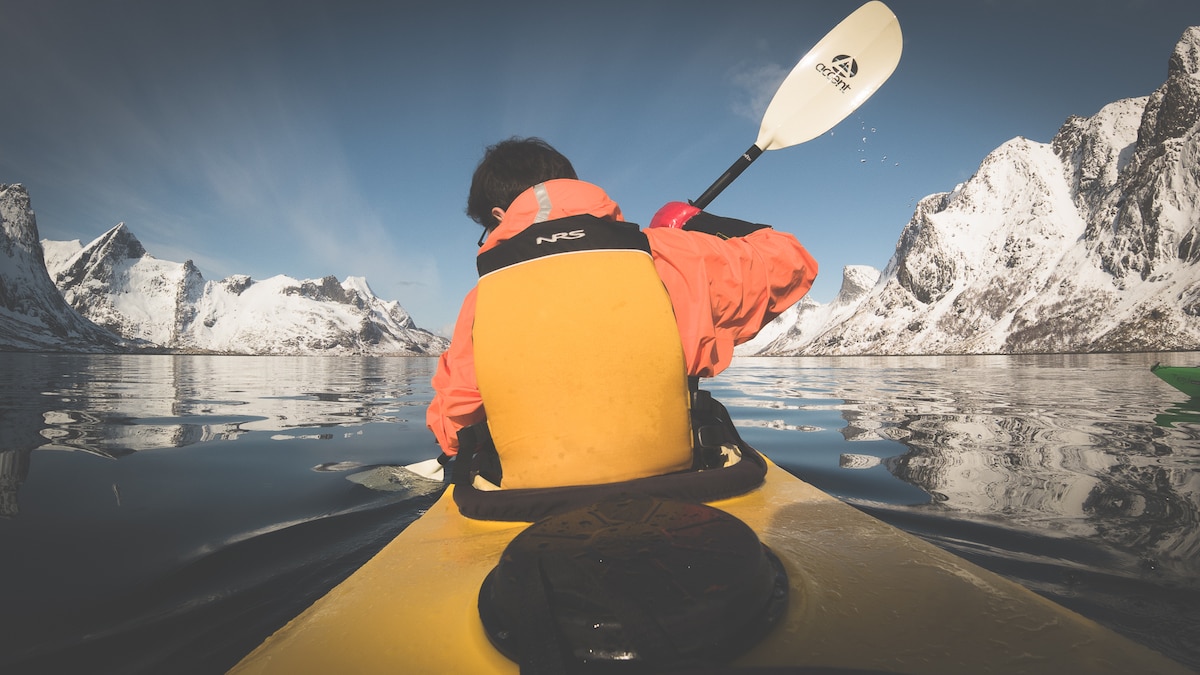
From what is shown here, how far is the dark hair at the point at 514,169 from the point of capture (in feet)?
8.12

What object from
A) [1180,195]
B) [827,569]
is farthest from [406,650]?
[1180,195]

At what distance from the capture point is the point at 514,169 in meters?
2.49

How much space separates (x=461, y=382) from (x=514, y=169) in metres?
1.13

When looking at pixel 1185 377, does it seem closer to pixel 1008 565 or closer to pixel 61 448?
pixel 1008 565

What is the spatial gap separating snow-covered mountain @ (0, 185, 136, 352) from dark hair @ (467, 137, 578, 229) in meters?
148

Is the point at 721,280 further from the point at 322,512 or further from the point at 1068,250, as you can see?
the point at 1068,250

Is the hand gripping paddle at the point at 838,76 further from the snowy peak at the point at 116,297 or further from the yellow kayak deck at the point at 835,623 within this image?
the snowy peak at the point at 116,297

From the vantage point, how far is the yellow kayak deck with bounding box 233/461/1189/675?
894 mm

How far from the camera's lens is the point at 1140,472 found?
372cm

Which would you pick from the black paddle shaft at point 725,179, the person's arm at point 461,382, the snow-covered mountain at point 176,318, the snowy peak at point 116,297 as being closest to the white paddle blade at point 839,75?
the black paddle shaft at point 725,179

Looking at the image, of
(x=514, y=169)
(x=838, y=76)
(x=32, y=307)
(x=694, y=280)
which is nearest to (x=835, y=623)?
(x=694, y=280)

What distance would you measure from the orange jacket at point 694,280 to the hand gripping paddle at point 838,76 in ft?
9.57

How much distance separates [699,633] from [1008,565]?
7.22 feet

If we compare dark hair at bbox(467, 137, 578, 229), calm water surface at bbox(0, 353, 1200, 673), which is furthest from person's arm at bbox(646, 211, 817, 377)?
calm water surface at bbox(0, 353, 1200, 673)
